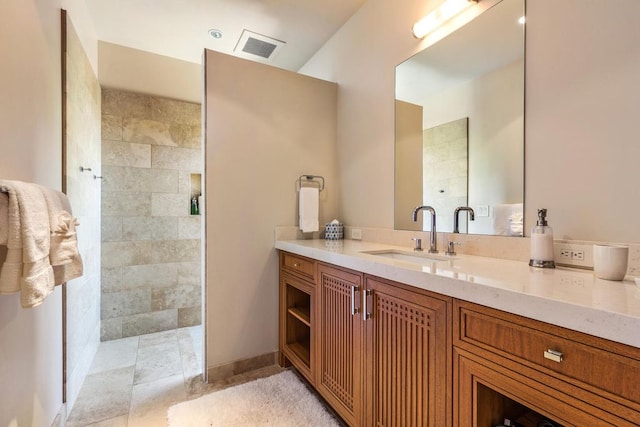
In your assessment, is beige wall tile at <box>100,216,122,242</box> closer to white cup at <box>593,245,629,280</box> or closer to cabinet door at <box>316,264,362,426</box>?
cabinet door at <box>316,264,362,426</box>

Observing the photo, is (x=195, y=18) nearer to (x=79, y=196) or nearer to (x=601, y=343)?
(x=79, y=196)

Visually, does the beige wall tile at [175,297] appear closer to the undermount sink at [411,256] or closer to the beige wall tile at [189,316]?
the beige wall tile at [189,316]

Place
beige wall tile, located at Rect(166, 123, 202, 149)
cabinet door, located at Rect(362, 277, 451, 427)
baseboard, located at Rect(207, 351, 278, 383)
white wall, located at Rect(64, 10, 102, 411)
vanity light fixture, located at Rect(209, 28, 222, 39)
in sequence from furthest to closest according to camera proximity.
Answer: beige wall tile, located at Rect(166, 123, 202, 149), vanity light fixture, located at Rect(209, 28, 222, 39), baseboard, located at Rect(207, 351, 278, 383), white wall, located at Rect(64, 10, 102, 411), cabinet door, located at Rect(362, 277, 451, 427)

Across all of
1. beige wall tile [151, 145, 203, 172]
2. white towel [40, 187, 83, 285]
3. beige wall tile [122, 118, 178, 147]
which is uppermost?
beige wall tile [122, 118, 178, 147]

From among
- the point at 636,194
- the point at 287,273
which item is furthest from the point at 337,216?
the point at 636,194

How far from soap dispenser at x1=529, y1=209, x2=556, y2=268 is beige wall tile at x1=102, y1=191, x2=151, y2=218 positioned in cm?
320

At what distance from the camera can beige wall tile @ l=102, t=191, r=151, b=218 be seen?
9.23 ft

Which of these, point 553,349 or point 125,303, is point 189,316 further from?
point 553,349

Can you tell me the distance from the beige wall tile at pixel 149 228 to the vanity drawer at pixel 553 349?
295cm

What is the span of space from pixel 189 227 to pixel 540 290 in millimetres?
3129

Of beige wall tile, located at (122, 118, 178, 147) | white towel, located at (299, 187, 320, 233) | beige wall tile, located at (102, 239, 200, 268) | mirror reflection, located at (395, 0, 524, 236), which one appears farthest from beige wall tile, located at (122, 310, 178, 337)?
mirror reflection, located at (395, 0, 524, 236)

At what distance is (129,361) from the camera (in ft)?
7.64

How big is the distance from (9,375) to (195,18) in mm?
2426

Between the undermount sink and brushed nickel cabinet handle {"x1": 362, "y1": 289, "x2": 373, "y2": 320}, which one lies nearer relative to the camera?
brushed nickel cabinet handle {"x1": 362, "y1": 289, "x2": 373, "y2": 320}
